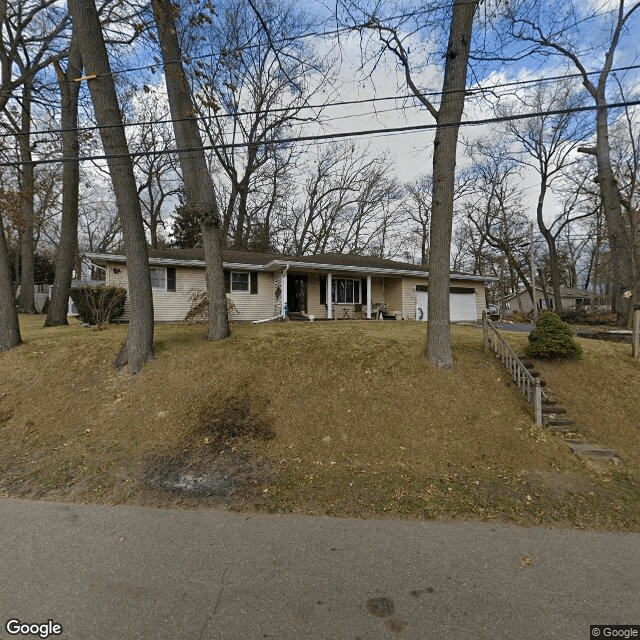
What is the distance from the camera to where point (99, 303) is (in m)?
10.7

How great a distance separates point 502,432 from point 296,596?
389 centimetres

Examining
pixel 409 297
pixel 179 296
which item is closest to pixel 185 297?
pixel 179 296

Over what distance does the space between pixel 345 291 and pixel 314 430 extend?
10.8 meters

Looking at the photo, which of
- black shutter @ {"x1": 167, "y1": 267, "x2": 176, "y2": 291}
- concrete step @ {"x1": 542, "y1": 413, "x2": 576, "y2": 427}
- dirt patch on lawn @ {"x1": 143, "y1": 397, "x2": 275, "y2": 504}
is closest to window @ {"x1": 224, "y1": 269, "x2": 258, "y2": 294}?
black shutter @ {"x1": 167, "y1": 267, "x2": 176, "y2": 291}

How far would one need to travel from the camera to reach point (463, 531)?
3072 millimetres

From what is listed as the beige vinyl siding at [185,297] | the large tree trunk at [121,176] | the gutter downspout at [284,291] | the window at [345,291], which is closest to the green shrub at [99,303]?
the beige vinyl siding at [185,297]

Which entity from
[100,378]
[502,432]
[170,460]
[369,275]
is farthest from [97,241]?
[502,432]

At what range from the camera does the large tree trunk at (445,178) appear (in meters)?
6.32

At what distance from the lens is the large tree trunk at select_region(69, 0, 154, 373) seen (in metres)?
6.31

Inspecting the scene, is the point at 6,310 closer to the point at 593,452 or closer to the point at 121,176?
the point at 121,176

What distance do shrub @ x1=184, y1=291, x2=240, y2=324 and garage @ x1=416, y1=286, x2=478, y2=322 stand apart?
8.59 metres

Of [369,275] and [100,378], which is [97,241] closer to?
[369,275]

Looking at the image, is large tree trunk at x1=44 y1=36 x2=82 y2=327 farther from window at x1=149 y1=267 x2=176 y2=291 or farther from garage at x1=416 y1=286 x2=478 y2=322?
garage at x1=416 y1=286 x2=478 y2=322

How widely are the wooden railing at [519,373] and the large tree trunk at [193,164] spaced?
5918 mm
